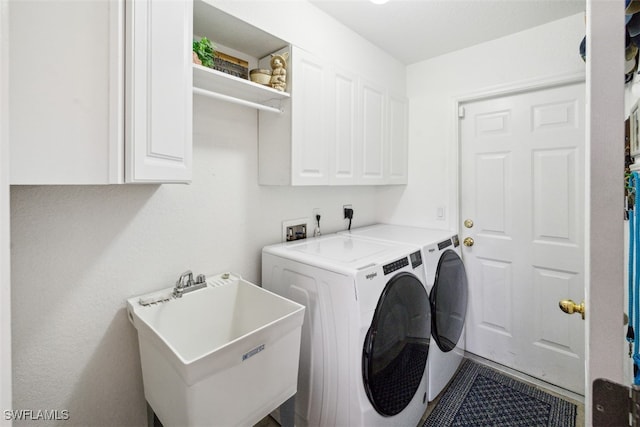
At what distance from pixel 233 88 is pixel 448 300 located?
1912 mm

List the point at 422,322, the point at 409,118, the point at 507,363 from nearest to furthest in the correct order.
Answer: the point at 422,322 < the point at 507,363 < the point at 409,118

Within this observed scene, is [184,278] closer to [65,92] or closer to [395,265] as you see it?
[65,92]

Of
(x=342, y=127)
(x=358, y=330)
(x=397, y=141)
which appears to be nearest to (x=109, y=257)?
(x=358, y=330)

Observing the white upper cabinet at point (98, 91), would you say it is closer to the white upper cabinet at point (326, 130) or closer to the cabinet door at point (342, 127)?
the white upper cabinet at point (326, 130)

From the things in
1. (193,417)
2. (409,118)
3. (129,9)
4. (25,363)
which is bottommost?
(193,417)

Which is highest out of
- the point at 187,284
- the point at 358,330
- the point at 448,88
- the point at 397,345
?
the point at 448,88

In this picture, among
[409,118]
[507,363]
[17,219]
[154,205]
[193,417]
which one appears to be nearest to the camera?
[193,417]

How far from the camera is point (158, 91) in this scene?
1.01 m

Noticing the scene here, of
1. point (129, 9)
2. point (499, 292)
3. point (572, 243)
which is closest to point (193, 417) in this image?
point (129, 9)

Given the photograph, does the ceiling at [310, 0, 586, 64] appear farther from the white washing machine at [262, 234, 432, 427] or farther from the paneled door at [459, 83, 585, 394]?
the white washing machine at [262, 234, 432, 427]

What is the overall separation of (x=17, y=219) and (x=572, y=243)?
2998 mm

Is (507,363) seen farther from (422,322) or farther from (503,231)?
(422,322)

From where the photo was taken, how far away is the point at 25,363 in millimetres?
1042

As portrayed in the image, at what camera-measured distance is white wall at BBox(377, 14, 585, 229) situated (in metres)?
1.94
